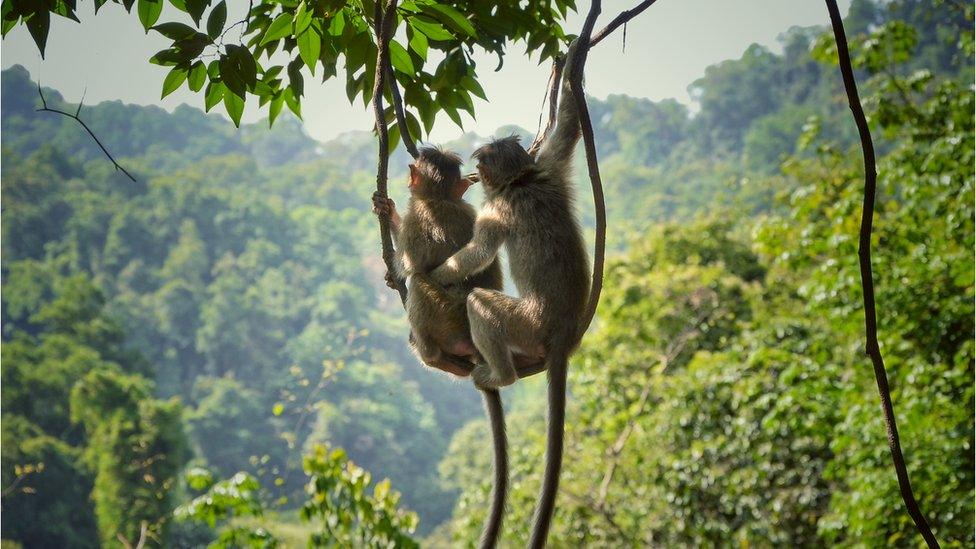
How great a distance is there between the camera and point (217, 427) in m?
37.4

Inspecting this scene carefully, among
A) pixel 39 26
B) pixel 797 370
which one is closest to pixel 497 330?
pixel 39 26

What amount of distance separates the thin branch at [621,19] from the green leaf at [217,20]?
0.92 metres

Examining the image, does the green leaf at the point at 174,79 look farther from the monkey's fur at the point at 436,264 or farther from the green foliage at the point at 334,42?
the monkey's fur at the point at 436,264

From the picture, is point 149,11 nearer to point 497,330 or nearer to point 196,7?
point 196,7

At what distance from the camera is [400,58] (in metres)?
2.36

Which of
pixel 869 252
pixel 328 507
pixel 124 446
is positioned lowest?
pixel 869 252

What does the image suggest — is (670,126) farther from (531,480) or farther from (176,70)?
(176,70)

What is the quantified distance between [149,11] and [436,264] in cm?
129

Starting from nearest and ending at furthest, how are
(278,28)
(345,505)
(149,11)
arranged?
(149,11) → (278,28) → (345,505)

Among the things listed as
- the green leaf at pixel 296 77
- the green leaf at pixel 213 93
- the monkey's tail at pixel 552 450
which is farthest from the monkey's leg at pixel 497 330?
the green leaf at pixel 213 93

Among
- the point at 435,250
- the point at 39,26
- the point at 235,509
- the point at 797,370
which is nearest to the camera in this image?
the point at 39,26

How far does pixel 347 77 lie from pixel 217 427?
37.5 metres

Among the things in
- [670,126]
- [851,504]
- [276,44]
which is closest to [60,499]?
[851,504]

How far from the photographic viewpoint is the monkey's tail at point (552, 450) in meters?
1.87
